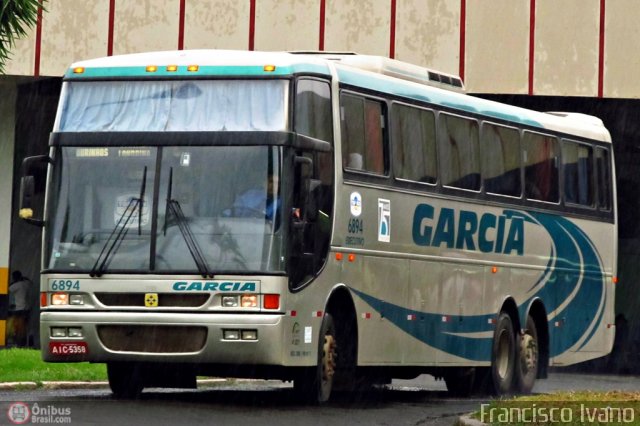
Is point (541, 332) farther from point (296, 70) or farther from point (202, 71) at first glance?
point (202, 71)

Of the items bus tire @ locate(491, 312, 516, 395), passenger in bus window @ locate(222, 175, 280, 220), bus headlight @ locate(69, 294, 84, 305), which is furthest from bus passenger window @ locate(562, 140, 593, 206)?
bus headlight @ locate(69, 294, 84, 305)

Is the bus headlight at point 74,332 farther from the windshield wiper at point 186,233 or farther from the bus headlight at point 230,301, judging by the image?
the bus headlight at point 230,301

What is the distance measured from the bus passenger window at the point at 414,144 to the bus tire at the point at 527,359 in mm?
3456

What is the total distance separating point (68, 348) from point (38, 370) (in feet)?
20.4

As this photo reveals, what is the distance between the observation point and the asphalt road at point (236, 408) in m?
13.9

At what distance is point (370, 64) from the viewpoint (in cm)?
1775

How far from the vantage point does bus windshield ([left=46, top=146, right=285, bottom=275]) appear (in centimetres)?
1498

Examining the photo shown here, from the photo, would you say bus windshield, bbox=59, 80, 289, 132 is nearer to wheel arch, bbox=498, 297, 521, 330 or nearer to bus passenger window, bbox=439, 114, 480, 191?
bus passenger window, bbox=439, 114, 480, 191

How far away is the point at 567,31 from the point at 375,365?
45.0 ft

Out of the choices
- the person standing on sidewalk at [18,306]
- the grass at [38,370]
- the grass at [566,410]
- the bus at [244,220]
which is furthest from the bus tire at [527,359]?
the person standing on sidewalk at [18,306]

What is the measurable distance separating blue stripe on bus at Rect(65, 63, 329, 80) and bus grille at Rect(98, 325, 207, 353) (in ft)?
A: 8.21

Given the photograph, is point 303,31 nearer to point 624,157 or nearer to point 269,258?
point 624,157

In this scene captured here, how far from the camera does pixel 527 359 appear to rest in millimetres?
20844

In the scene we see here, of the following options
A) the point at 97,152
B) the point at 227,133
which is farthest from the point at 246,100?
the point at 97,152
